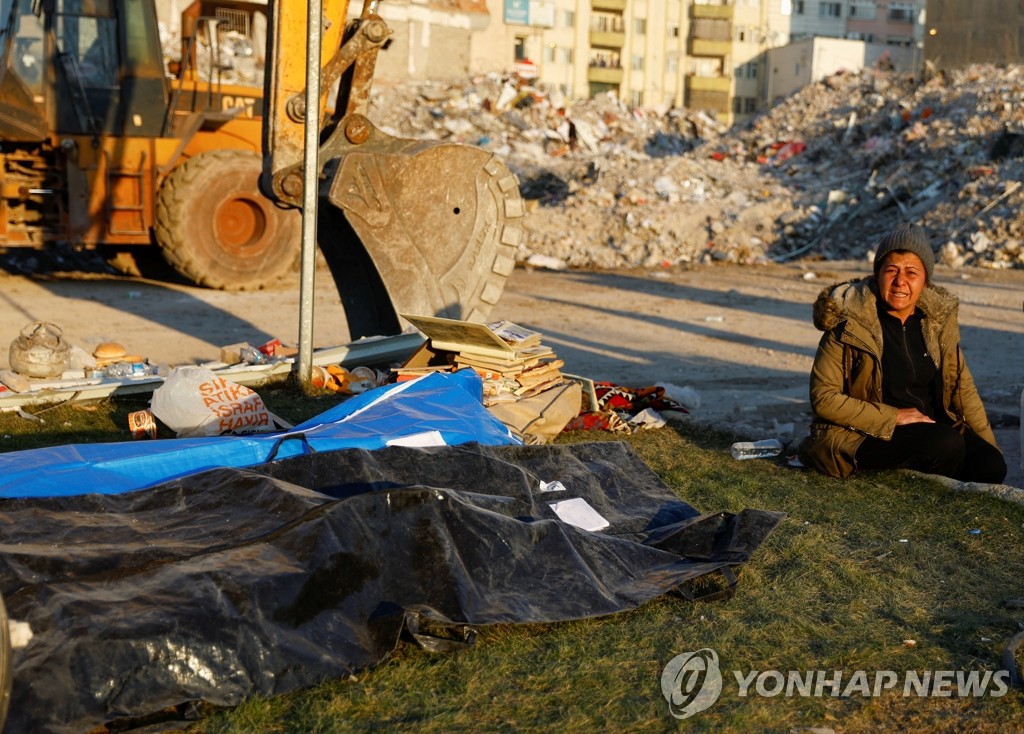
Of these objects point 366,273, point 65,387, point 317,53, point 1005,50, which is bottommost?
point 65,387

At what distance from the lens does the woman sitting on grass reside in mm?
4879

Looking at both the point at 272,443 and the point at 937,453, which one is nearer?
the point at 272,443

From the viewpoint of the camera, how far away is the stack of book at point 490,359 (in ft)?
18.8

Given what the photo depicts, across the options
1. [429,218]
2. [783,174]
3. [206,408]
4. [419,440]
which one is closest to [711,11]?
[783,174]

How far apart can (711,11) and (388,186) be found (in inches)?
2052

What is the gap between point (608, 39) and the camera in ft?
175

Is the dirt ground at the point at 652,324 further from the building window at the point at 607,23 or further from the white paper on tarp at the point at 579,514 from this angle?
the building window at the point at 607,23

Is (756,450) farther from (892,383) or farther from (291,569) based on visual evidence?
(291,569)

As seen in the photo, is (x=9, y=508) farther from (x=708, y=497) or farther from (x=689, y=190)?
(x=689, y=190)

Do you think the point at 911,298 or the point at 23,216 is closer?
the point at 911,298

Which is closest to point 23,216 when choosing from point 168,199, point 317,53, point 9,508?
point 168,199

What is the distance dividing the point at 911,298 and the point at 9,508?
139 inches

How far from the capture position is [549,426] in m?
5.65

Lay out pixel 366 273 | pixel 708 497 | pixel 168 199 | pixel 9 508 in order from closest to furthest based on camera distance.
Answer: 1. pixel 9 508
2. pixel 708 497
3. pixel 366 273
4. pixel 168 199
